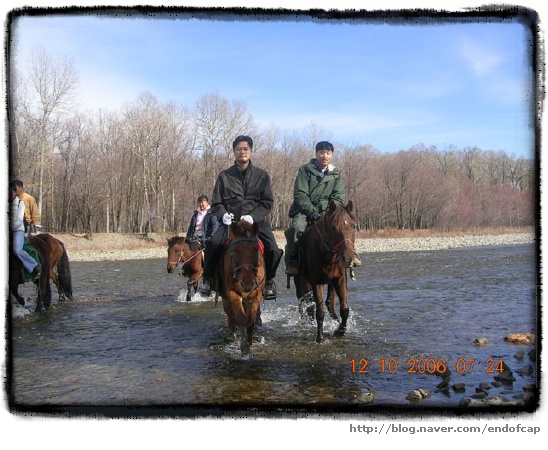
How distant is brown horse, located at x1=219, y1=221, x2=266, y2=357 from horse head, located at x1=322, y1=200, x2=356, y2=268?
1.11 metres

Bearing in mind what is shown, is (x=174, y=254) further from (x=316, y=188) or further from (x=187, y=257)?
(x=316, y=188)

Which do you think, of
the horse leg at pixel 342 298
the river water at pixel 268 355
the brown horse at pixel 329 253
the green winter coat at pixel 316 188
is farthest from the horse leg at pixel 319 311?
the green winter coat at pixel 316 188

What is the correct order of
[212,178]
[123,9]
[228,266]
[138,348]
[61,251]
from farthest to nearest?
[212,178], [61,251], [138,348], [228,266], [123,9]

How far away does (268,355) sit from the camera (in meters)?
6.67

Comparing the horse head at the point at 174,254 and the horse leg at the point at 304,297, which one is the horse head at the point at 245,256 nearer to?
the horse leg at the point at 304,297

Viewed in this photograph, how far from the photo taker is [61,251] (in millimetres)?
12039

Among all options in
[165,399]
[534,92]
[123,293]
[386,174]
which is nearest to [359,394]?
[165,399]

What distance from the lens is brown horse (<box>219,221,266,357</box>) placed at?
6.12 metres

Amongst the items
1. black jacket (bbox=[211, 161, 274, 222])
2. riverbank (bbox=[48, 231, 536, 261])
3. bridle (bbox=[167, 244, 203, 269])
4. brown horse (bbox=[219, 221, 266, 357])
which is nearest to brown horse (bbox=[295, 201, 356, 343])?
black jacket (bbox=[211, 161, 274, 222])

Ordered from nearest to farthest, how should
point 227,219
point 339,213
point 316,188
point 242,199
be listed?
point 227,219 < point 339,213 < point 242,199 < point 316,188

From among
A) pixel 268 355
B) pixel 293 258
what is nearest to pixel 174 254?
pixel 293 258

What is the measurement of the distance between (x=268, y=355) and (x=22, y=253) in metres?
6.17

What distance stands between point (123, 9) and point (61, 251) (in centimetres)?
894

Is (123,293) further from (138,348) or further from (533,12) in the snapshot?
(533,12)
